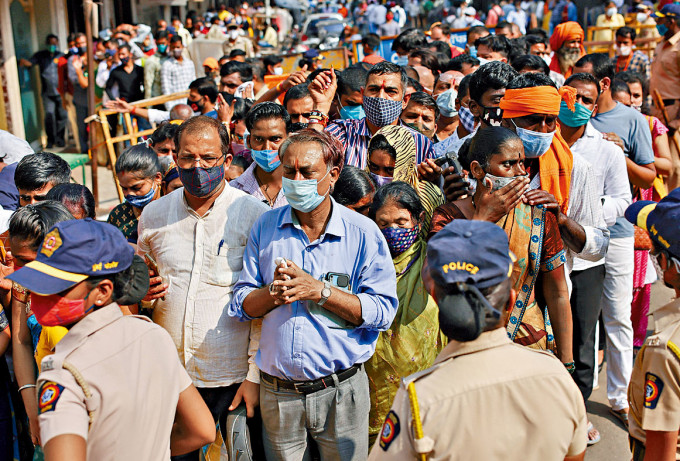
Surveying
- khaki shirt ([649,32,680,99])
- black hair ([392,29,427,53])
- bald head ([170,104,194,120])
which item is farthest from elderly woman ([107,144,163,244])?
khaki shirt ([649,32,680,99])

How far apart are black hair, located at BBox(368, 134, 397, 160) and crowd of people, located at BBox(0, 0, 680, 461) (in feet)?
0.08

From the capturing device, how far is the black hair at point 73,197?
384cm

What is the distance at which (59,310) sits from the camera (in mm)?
2266

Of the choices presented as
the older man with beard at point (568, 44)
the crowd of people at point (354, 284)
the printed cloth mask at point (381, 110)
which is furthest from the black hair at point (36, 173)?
the older man with beard at point (568, 44)

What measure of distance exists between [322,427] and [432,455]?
4.15 feet

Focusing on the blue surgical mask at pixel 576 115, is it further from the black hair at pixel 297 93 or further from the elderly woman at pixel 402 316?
the black hair at pixel 297 93

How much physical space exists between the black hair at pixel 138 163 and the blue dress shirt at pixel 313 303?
1.23 meters

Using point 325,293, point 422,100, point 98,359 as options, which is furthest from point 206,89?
point 98,359

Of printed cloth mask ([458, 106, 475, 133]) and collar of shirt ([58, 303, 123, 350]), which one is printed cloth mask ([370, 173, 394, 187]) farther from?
collar of shirt ([58, 303, 123, 350])

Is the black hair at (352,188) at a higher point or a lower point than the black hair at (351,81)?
lower

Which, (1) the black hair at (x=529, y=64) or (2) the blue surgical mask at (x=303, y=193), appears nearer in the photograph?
(2) the blue surgical mask at (x=303, y=193)

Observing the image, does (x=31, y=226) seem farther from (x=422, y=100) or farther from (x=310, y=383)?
(x=422, y=100)

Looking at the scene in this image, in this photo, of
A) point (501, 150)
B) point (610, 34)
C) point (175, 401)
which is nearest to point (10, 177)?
point (175, 401)

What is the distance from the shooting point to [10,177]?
4.74 meters
